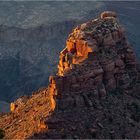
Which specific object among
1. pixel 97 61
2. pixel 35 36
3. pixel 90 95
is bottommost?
pixel 90 95

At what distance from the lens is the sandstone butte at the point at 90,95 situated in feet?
182

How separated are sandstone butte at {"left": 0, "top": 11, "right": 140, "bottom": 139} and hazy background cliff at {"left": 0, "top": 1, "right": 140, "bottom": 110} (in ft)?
231

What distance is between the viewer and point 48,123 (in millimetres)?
55031

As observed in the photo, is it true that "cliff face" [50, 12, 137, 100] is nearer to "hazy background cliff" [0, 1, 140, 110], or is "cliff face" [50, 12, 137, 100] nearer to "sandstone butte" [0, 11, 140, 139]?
"sandstone butte" [0, 11, 140, 139]

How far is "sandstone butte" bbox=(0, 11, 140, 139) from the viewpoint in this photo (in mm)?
55500

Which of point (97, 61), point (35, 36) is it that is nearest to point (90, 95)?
point (97, 61)

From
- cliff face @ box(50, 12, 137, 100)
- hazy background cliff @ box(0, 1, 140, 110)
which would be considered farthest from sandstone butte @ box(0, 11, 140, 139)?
hazy background cliff @ box(0, 1, 140, 110)

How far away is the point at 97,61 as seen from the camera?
58.2 metres

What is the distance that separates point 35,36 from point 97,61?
9992cm

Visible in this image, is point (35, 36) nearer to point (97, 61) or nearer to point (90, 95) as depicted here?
point (97, 61)

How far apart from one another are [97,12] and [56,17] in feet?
32.9

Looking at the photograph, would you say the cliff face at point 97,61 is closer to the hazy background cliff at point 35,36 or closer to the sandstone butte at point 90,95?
the sandstone butte at point 90,95

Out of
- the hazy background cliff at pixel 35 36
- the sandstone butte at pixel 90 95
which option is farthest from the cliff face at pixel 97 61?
the hazy background cliff at pixel 35 36

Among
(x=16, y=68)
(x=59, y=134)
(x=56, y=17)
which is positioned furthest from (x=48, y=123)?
(x=56, y=17)
